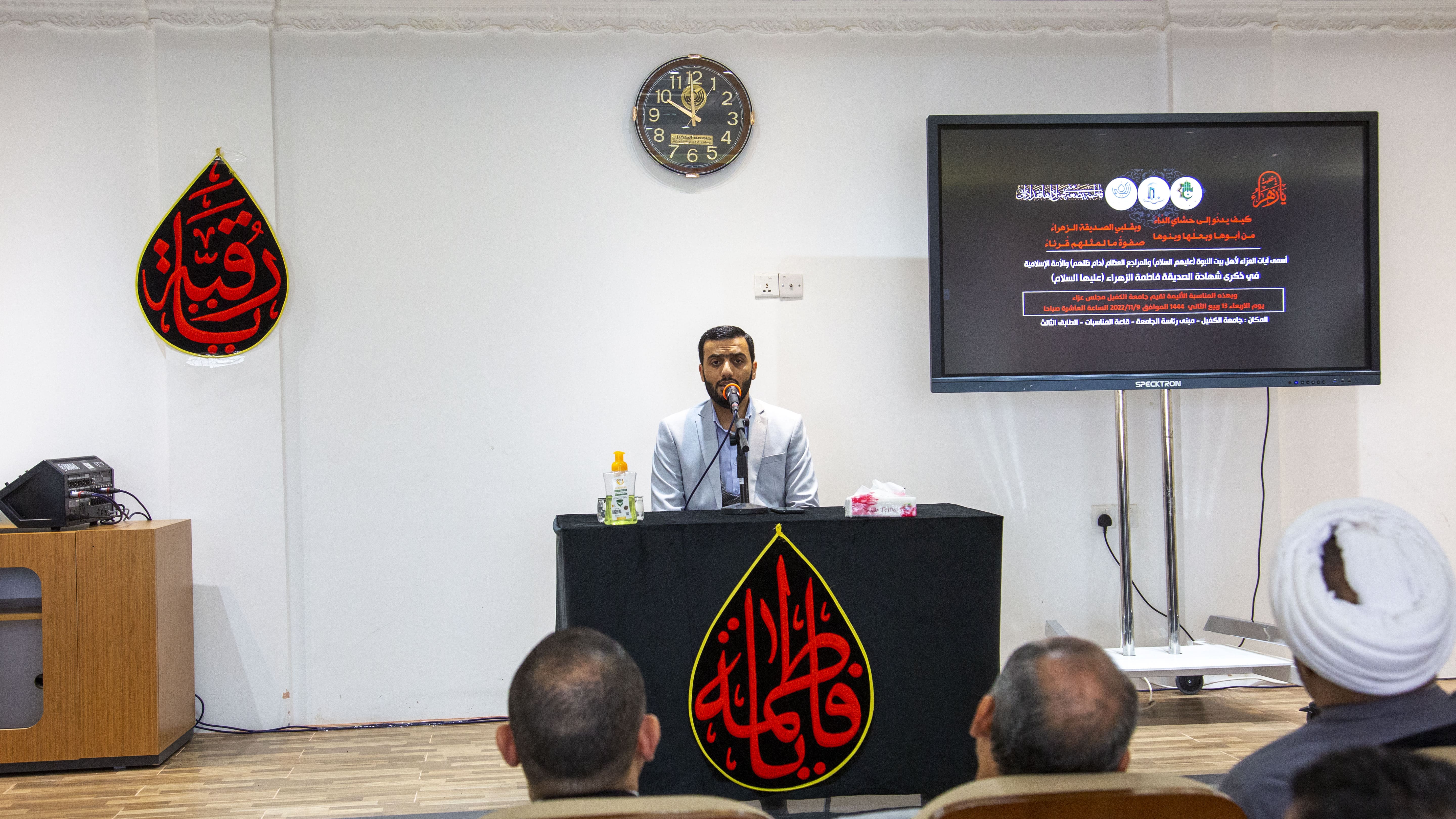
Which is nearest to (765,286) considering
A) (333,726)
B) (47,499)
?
(333,726)

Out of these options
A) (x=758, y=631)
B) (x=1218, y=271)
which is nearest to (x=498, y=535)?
(x=758, y=631)

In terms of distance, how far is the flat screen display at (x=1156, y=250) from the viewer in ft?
11.5

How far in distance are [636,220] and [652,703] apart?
205cm

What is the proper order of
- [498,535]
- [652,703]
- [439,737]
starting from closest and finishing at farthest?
[652,703] → [439,737] → [498,535]

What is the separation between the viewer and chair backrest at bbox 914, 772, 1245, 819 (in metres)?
0.90

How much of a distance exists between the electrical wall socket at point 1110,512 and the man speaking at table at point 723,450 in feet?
4.46

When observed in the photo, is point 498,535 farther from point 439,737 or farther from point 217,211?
point 217,211

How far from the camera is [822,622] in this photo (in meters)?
2.44

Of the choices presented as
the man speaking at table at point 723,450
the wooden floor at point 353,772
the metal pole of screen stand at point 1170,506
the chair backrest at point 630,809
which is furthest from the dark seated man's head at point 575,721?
the metal pole of screen stand at point 1170,506

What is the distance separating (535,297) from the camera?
372cm

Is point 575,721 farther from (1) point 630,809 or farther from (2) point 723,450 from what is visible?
(2) point 723,450

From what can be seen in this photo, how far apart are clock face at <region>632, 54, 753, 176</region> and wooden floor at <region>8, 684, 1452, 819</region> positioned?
2347 millimetres

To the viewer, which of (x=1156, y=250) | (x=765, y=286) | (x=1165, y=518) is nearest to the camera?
(x=1156, y=250)

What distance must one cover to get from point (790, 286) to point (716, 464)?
0.94m
